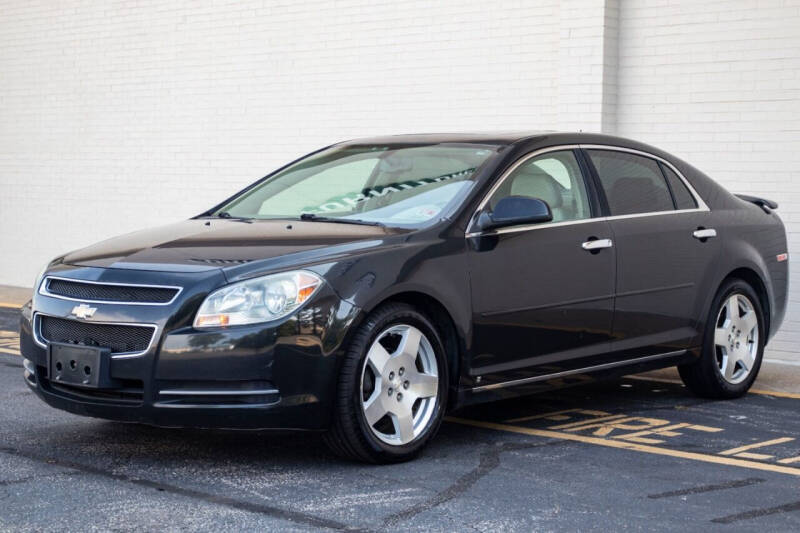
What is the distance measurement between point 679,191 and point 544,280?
5.13 ft

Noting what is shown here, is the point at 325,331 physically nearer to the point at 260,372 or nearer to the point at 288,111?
the point at 260,372

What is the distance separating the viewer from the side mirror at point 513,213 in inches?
249

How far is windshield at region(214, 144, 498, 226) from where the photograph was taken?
6449 mm

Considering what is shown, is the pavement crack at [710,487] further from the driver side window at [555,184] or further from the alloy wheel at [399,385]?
the driver side window at [555,184]

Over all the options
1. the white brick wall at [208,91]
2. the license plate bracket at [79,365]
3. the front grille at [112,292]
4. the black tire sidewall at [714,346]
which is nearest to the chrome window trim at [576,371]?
the black tire sidewall at [714,346]

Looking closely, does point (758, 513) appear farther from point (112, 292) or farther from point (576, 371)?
point (112, 292)

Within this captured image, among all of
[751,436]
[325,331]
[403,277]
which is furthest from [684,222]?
[325,331]

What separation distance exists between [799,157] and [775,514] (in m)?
5.25

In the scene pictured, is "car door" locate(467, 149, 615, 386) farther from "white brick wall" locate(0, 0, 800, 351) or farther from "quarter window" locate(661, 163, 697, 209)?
"white brick wall" locate(0, 0, 800, 351)

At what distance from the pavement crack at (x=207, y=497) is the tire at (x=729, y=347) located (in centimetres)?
350

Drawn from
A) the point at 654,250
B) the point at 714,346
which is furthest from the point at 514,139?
the point at 714,346

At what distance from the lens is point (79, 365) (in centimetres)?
569

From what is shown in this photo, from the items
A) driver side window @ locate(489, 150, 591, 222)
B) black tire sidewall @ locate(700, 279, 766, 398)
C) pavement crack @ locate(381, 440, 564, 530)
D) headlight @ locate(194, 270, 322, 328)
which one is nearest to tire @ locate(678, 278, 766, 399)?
black tire sidewall @ locate(700, 279, 766, 398)

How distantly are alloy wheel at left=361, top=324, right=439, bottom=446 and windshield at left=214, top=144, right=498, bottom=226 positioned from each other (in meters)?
0.65
